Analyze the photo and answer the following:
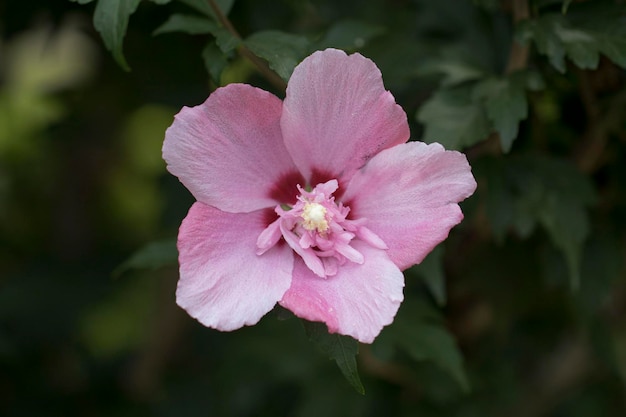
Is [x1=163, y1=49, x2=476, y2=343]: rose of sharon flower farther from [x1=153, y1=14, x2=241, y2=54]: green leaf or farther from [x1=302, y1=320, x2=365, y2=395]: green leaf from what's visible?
[x1=153, y1=14, x2=241, y2=54]: green leaf

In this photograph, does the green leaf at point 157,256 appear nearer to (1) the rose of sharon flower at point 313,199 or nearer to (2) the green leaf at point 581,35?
(1) the rose of sharon flower at point 313,199

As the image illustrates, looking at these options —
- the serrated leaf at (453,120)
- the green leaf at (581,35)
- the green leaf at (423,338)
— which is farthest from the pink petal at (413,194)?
the green leaf at (423,338)

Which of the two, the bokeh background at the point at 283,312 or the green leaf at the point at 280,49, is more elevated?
the green leaf at the point at 280,49

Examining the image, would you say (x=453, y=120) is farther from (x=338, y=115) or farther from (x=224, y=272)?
(x=224, y=272)

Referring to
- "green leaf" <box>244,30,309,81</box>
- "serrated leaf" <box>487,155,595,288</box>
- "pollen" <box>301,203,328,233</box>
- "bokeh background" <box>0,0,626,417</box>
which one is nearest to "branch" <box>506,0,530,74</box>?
"bokeh background" <box>0,0,626,417</box>

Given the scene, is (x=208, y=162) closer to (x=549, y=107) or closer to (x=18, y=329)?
(x=549, y=107)
